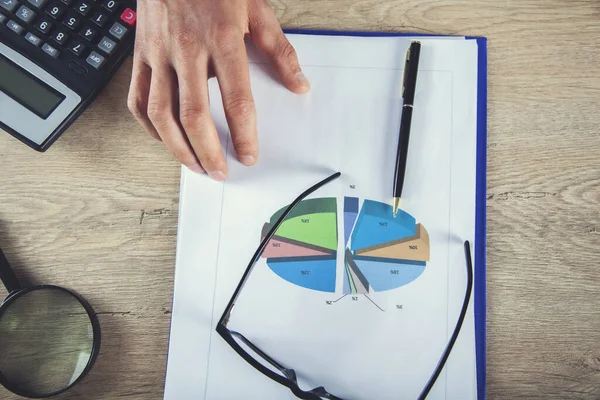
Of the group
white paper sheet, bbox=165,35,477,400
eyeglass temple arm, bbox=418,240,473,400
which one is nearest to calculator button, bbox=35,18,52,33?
white paper sheet, bbox=165,35,477,400

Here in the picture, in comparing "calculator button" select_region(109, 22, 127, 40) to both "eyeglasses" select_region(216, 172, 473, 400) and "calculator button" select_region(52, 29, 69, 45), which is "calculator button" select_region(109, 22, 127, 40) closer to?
"calculator button" select_region(52, 29, 69, 45)

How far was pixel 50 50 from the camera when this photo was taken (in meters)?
0.47

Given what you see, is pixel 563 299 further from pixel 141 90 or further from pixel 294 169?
pixel 141 90

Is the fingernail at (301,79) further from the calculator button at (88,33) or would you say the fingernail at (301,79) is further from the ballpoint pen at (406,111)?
the calculator button at (88,33)

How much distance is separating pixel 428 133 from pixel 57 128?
0.34 m

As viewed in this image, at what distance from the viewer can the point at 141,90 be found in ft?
1.48

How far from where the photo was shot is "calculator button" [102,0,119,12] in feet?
1.58

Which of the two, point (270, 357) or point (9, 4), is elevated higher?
point (9, 4)

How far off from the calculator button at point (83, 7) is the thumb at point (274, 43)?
6.1 inches

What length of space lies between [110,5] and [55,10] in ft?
0.16

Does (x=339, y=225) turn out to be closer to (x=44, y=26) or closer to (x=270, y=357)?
(x=270, y=357)

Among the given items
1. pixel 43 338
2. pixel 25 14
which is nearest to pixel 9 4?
pixel 25 14

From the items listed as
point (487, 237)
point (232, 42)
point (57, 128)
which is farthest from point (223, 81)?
point (487, 237)

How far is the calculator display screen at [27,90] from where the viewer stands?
1.52ft
